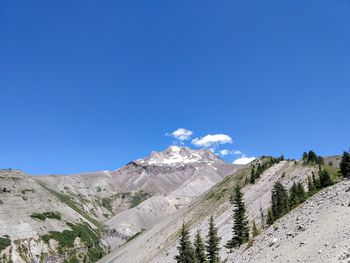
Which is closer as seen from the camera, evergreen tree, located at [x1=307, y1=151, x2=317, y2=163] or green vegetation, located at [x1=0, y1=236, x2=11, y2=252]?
evergreen tree, located at [x1=307, y1=151, x2=317, y2=163]

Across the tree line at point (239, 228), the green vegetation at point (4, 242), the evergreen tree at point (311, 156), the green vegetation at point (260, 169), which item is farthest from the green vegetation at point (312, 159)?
the green vegetation at point (4, 242)

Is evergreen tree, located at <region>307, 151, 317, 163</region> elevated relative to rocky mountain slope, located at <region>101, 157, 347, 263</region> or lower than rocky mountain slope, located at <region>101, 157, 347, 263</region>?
elevated

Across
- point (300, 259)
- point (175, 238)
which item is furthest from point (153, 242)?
point (300, 259)

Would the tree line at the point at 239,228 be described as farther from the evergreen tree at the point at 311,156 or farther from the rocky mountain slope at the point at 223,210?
the evergreen tree at the point at 311,156

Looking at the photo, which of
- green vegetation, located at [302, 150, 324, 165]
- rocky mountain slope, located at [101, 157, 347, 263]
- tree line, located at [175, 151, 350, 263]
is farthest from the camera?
green vegetation, located at [302, 150, 324, 165]

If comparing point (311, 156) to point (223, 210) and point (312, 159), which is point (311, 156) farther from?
point (223, 210)

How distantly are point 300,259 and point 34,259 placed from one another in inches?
7164

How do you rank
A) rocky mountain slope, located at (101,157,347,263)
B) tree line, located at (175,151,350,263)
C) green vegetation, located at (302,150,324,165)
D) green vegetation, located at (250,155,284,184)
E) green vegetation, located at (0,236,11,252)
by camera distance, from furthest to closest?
green vegetation, located at (0,236,11,252)
green vegetation, located at (250,155,284,184)
green vegetation, located at (302,150,324,165)
rocky mountain slope, located at (101,157,347,263)
tree line, located at (175,151,350,263)

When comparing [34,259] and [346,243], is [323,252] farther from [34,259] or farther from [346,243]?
[34,259]

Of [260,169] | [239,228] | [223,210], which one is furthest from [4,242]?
[239,228]

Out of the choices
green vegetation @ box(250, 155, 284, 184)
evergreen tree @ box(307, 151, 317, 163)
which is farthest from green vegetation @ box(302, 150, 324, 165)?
green vegetation @ box(250, 155, 284, 184)

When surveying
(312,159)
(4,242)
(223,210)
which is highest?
(312,159)

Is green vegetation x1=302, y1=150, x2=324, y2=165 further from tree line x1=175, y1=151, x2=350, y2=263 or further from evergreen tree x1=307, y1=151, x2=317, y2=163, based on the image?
tree line x1=175, y1=151, x2=350, y2=263

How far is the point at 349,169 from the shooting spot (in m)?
72.9
